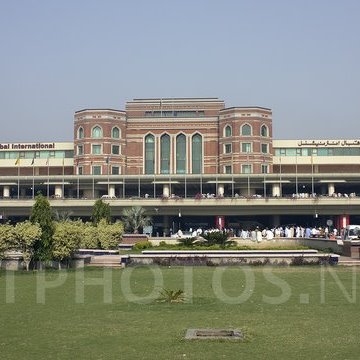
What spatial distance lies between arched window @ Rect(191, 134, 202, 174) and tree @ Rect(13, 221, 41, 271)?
6946cm

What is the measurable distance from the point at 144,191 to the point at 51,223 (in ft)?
226

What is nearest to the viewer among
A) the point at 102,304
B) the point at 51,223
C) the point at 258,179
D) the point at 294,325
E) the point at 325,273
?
the point at 294,325

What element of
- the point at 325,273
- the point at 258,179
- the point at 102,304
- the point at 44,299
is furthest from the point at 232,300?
the point at 258,179

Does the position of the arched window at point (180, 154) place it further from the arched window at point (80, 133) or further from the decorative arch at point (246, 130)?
the arched window at point (80, 133)

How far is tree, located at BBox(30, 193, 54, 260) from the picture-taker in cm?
3141

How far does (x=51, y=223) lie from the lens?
106ft

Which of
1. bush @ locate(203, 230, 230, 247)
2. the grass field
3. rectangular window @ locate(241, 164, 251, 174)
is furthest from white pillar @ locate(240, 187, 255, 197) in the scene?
the grass field

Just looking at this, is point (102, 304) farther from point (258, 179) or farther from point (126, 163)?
point (126, 163)

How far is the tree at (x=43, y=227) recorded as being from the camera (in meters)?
31.4

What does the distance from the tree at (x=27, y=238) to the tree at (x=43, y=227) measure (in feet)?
1.21

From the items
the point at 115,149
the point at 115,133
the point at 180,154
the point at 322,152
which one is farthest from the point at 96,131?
the point at 322,152

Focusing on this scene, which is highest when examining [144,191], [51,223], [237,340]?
[144,191]

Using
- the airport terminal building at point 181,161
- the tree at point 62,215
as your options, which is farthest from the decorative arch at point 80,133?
the tree at point 62,215

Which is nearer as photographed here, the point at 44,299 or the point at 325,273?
the point at 44,299
